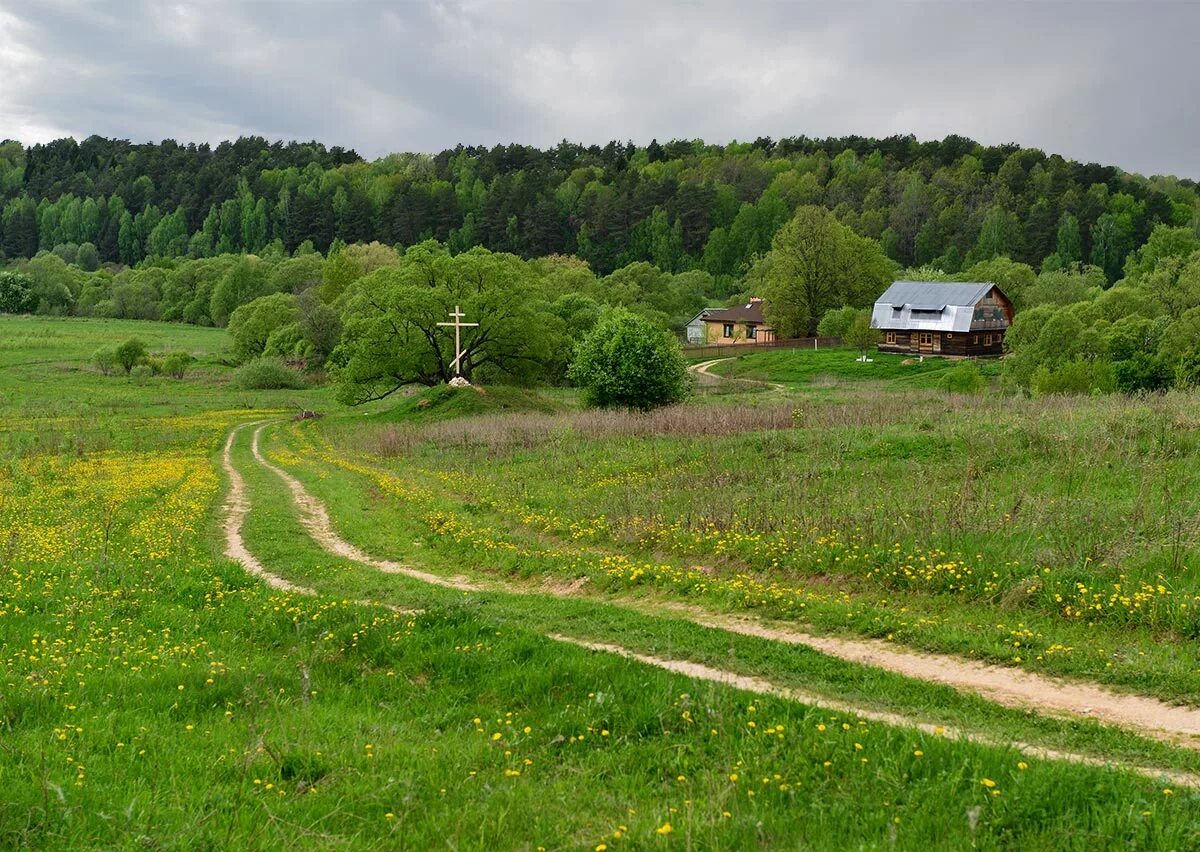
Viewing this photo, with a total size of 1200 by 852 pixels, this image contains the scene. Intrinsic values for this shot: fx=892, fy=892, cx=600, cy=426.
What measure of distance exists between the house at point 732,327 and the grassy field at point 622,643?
82.6 m

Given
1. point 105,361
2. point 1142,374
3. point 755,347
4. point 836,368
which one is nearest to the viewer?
point 1142,374

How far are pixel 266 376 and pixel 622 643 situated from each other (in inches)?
2825

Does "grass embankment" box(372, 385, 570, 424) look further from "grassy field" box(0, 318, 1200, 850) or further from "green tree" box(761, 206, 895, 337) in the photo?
"green tree" box(761, 206, 895, 337)

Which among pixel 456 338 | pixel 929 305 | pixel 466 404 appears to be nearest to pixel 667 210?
pixel 929 305

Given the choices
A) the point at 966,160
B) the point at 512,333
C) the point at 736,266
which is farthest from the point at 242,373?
the point at 966,160

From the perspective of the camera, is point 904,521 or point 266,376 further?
point 266,376

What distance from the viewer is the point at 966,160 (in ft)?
574

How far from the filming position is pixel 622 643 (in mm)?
10211

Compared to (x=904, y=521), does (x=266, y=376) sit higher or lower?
lower

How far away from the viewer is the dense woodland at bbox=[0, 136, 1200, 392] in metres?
95.6

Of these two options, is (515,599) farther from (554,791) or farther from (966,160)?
(966,160)

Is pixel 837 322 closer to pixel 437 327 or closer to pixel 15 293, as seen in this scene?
pixel 437 327

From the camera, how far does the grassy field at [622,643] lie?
18.0 ft

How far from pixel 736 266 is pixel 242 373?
9514 cm
